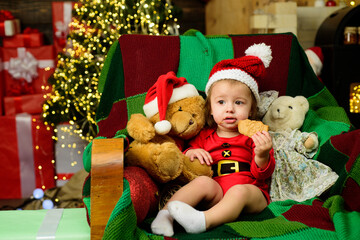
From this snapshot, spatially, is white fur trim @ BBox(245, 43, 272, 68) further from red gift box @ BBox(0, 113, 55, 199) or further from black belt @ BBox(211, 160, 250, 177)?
red gift box @ BBox(0, 113, 55, 199)

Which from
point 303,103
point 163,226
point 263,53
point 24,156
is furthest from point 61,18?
point 163,226

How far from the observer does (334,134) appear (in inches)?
54.5

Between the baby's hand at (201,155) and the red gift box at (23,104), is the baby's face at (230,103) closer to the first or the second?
the baby's hand at (201,155)

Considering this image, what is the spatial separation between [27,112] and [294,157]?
199 centimetres

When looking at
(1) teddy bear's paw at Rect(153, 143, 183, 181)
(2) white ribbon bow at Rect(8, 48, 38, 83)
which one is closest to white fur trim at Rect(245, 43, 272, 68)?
(1) teddy bear's paw at Rect(153, 143, 183, 181)

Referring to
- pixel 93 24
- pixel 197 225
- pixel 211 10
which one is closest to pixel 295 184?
pixel 197 225

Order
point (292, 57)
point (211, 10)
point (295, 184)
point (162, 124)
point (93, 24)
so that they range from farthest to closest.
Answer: point (211, 10) < point (93, 24) < point (292, 57) < point (295, 184) < point (162, 124)

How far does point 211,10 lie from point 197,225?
2.50m

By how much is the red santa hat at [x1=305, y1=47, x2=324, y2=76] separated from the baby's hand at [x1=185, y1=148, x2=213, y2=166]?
1.12m

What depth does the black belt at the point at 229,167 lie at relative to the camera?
1.36 metres

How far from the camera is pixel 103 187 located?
1.02 metres

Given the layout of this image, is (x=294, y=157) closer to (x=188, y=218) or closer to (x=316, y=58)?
(x=188, y=218)

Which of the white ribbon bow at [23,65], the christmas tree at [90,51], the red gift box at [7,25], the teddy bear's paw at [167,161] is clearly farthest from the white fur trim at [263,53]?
the red gift box at [7,25]

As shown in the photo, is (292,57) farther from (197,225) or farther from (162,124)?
(197,225)
